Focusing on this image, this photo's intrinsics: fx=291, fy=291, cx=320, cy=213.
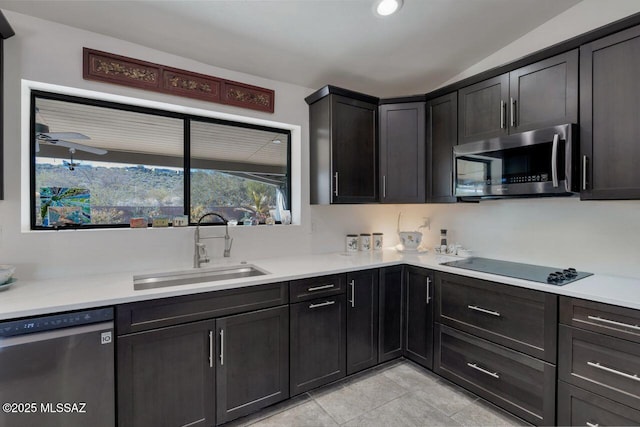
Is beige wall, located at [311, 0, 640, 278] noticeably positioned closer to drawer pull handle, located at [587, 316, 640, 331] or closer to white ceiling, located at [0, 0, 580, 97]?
white ceiling, located at [0, 0, 580, 97]

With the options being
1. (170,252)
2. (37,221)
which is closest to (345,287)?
(170,252)

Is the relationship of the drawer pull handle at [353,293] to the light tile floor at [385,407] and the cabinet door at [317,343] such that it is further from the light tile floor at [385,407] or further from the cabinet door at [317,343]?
the light tile floor at [385,407]

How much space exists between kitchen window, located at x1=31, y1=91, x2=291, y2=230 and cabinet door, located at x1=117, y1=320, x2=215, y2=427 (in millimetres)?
976

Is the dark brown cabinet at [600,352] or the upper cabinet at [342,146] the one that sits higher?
the upper cabinet at [342,146]

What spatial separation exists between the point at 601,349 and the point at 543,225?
3.43ft

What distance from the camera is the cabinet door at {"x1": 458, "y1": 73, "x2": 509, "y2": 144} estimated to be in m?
2.19

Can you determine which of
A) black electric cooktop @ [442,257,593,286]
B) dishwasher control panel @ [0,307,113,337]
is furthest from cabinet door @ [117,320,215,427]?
black electric cooktop @ [442,257,593,286]

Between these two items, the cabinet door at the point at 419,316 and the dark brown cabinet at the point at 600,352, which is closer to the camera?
the dark brown cabinet at the point at 600,352

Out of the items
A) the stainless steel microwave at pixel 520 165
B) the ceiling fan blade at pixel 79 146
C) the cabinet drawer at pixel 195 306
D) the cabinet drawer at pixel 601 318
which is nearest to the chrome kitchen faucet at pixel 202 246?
the cabinet drawer at pixel 195 306

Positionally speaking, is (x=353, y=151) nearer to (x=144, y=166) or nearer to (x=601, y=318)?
(x=144, y=166)

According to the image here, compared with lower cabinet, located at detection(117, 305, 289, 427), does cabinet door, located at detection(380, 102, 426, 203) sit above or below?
above

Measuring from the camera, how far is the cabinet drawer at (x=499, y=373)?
172cm

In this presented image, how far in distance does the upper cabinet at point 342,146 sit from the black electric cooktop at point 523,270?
1.01m

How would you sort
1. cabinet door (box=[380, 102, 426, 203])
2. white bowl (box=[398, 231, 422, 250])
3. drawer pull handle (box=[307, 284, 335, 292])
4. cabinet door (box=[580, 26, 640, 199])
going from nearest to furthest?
cabinet door (box=[580, 26, 640, 199]) → drawer pull handle (box=[307, 284, 335, 292]) → cabinet door (box=[380, 102, 426, 203]) → white bowl (box=[398, 231, 422, 250])
